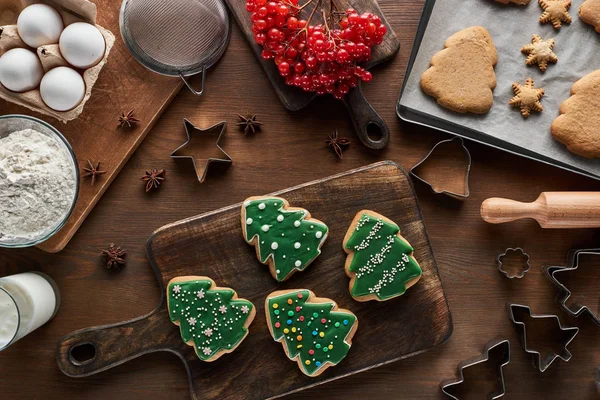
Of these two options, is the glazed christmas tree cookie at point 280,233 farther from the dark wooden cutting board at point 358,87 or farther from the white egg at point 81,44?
the white egg at point 81,44

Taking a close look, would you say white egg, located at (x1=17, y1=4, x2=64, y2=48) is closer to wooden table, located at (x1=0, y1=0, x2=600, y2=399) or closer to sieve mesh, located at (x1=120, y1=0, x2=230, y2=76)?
sieve mesh, located at (x1=120, y1=0, x2=230, y2=76)

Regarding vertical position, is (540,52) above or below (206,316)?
above

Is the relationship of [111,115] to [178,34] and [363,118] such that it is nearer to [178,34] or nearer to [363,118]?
[178,34]

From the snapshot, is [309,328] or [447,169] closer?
[309,328]

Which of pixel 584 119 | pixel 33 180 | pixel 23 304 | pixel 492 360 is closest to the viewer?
pixel 33 180

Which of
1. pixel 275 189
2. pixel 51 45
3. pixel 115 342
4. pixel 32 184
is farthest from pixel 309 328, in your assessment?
pixel 51 45
